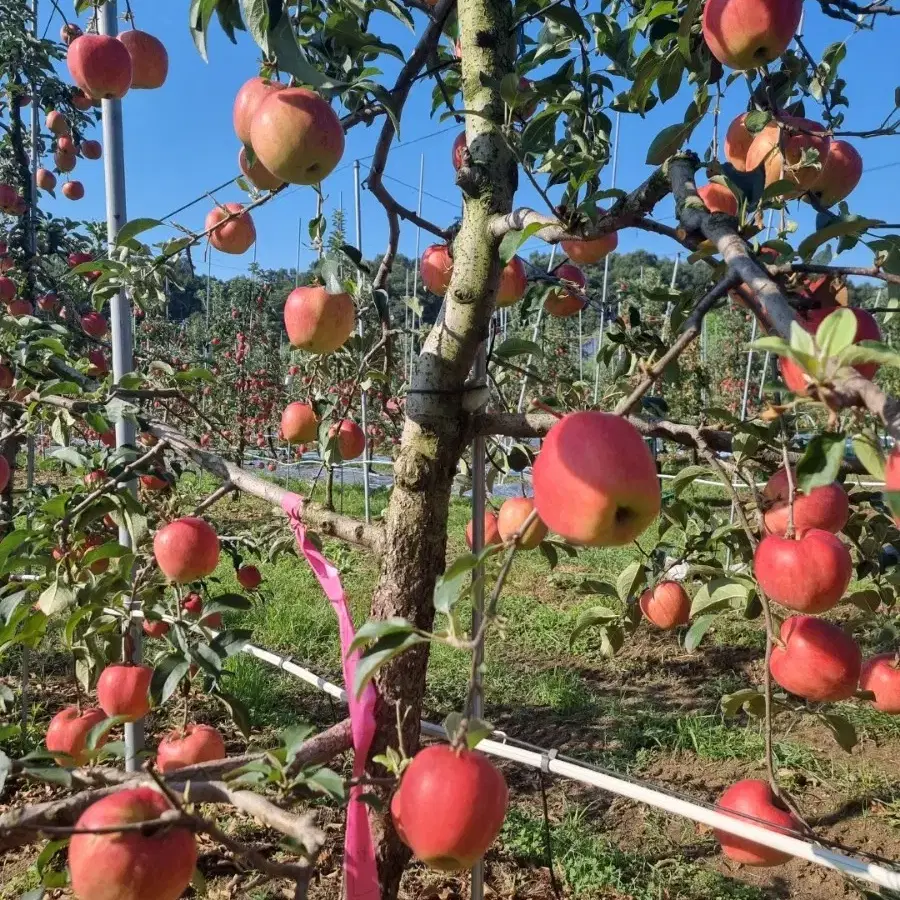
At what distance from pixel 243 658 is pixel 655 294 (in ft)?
8.28

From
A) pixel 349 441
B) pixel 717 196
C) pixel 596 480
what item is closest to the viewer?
pixel 596 480

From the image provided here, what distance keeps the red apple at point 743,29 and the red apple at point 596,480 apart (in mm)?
623

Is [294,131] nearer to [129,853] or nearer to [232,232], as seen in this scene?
[232,232]

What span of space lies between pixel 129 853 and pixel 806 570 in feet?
2.44

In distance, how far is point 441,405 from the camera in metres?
1.07

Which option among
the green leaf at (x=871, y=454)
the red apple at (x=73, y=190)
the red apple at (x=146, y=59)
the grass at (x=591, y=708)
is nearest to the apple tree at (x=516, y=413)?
the green leaf at (x=871, y=454)

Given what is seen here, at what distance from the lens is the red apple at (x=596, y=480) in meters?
0.63

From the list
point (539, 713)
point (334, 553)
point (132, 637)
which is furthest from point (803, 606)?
point (334, 553)

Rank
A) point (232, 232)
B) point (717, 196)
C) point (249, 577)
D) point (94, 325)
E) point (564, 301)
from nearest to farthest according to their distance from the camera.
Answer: point (717, 196)
point (232, 232)
point (564, 301)
point (249, 577)
point (94, 325)

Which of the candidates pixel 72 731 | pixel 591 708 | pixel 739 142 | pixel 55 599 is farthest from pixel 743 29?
pixel 591 708

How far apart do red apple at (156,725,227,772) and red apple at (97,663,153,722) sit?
8 cm

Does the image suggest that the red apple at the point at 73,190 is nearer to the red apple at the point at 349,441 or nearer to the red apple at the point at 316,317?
the red apple at the point at 349,441

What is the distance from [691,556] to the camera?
1.41 metres

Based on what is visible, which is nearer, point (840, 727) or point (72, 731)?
point (840, 727)
